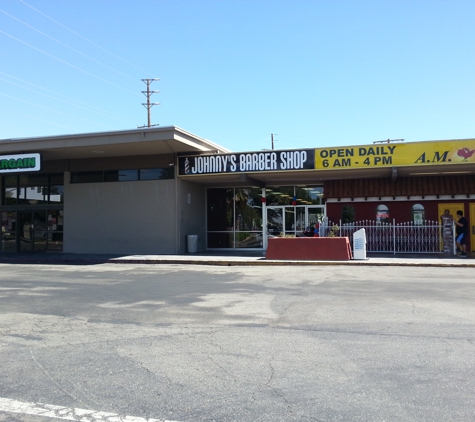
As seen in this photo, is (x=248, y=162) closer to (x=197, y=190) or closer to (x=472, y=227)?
(x=197, y=190)

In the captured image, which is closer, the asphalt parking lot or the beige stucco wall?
the asphalt parking lot

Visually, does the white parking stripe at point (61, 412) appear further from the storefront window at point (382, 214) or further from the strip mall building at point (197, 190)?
the storefront window at point (382, 214)

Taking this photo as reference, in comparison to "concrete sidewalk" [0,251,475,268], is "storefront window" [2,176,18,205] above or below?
above

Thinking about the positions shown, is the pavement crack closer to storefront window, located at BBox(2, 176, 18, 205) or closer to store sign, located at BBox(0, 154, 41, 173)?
store sign, located at BBox(0, 154, 41, 173)

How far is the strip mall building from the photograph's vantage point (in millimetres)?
20688

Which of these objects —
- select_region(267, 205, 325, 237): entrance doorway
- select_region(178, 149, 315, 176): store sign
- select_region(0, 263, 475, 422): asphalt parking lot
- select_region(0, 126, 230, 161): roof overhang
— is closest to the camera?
select_region(0, 263, 475, 422): asphalt parking lot

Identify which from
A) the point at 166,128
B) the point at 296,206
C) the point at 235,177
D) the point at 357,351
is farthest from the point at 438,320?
the point at 296,206

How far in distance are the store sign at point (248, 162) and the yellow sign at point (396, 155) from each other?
0.67 m

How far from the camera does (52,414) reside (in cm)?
458

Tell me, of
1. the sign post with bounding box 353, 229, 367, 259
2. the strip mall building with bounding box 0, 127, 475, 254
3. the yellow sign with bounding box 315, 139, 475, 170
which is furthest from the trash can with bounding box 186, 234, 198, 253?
the sign post with bounding box 353, 229, 367, 259

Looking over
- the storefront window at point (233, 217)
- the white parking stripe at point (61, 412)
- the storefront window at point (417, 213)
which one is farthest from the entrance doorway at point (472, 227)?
the white parking stripe at point (61, 412)

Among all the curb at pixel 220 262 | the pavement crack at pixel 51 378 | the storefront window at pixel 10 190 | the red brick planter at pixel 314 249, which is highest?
the storefront window at pixel 10 190

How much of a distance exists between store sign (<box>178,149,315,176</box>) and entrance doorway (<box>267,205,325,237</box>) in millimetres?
4437

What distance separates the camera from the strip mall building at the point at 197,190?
20688 millimetres
